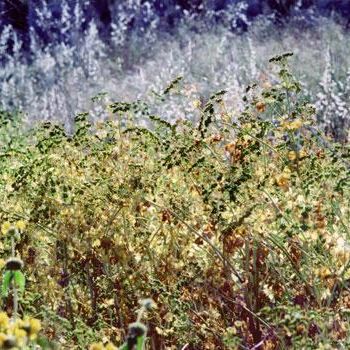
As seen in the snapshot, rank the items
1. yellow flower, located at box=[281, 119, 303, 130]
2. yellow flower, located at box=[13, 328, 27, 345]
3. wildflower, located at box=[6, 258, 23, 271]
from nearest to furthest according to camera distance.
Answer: yellow flower, located at box=[13, 328, 27, 345], wildflower, located at box=[6, 258, 23, 271], yellow flower, located at box=[281, 119, 303, 130]

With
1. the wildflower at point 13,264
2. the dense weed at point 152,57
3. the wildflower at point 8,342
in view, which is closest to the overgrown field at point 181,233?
the wildflower at point 13,264

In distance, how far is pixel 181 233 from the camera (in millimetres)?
3664

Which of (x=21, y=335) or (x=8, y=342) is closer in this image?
(x=8, y=342)

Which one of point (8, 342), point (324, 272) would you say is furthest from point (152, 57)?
point (8, 342)

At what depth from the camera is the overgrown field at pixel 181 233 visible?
327cm

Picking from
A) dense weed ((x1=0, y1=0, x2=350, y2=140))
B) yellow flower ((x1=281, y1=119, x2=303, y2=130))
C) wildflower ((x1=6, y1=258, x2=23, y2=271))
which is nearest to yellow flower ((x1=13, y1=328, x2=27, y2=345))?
wildflower ((x1=6, y1=258, x2=23, y2=271))

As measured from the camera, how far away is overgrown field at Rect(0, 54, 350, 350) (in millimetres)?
3270

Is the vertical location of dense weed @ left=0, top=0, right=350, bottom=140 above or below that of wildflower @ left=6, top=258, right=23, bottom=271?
below

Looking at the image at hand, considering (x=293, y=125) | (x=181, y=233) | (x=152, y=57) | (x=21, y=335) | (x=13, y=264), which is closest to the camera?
(x=21, y=335)

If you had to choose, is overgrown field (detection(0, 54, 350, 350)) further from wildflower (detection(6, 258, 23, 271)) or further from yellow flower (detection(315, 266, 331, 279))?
→ wildflower (detection(6, 258, 23, 271))

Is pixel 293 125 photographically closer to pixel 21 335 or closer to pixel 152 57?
pixel 21 335

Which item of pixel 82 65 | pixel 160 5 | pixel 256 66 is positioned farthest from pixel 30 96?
pixel 160 5

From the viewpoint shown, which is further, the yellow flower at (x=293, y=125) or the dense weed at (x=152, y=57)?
the dense weed at (x=152, y=57)

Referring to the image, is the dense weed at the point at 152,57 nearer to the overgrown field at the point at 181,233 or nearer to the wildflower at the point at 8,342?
the overgrown field at the point at 181,233
